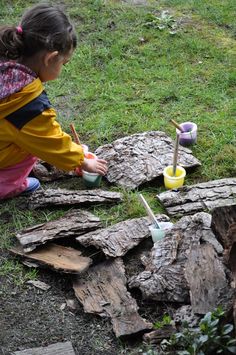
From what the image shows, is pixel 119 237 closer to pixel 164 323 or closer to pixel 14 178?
pixel 164 323

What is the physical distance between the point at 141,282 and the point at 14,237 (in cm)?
84

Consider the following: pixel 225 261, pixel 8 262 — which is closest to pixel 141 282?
pixel 225 261

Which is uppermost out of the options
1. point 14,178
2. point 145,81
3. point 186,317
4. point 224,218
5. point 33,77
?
point 33,77

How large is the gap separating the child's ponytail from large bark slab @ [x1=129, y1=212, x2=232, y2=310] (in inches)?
49.7

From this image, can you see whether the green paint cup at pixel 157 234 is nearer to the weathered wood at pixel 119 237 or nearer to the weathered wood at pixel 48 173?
the weathered wood at pixel 119 237

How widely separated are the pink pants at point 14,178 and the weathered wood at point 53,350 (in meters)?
1.21

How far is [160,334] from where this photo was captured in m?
2.47

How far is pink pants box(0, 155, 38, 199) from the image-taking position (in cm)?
346

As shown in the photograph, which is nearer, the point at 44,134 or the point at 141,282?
the point at 141,282

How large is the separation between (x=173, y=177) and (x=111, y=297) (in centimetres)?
99

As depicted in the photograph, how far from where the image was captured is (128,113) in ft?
14.3

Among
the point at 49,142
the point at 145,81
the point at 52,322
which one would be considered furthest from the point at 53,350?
the point at 145,81

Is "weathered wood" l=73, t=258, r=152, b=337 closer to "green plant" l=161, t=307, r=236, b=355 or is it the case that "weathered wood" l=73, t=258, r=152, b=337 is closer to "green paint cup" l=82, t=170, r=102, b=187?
"green plant" l=161, t=307, r=236, b=355

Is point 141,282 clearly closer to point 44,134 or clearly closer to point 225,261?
point 225,261
